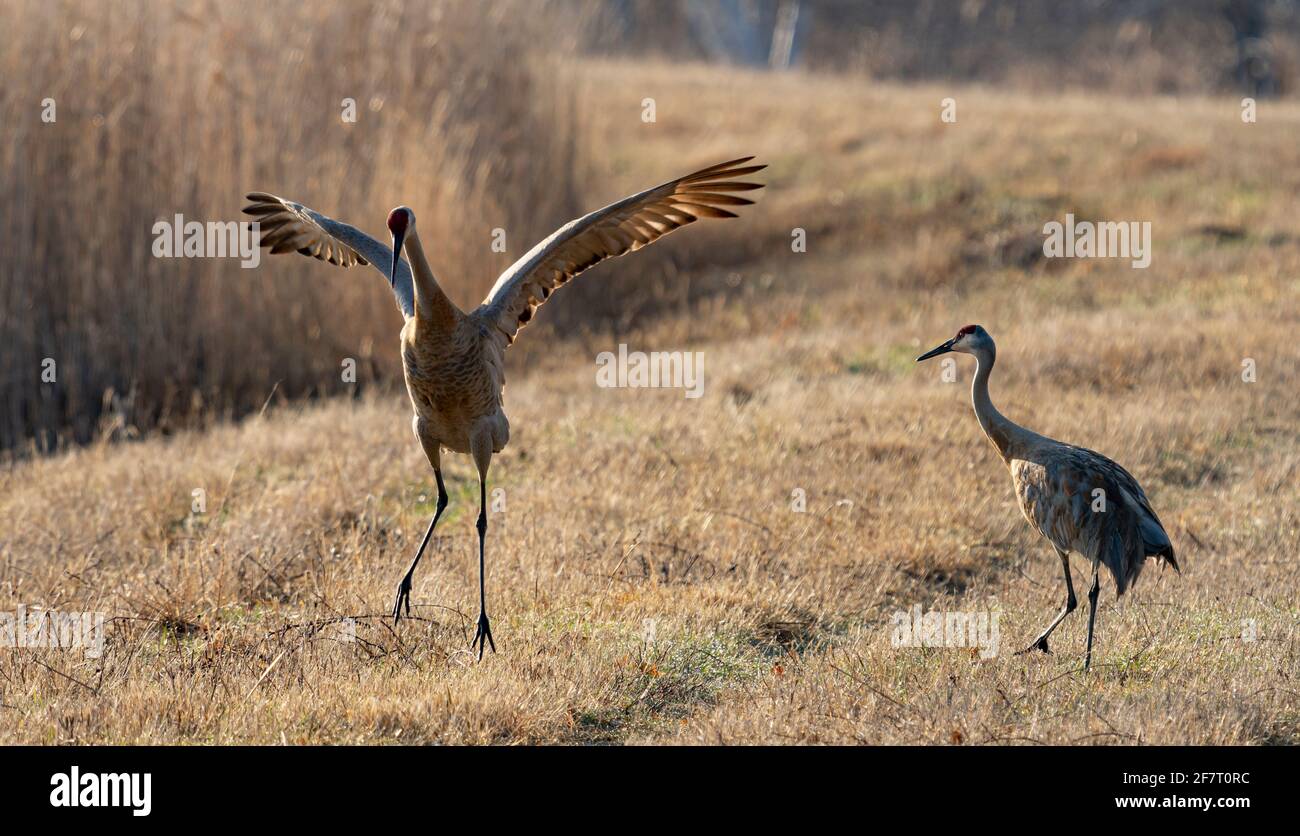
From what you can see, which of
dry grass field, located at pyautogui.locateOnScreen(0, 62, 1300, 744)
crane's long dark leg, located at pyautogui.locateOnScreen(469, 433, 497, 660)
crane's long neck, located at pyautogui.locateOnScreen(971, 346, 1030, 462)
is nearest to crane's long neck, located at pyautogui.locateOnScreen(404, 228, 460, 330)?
→ crane's long dark leg, located at pyautogui.locateOnScreen(469, 433, 497, 660)

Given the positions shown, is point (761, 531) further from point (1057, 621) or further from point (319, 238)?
point (319, 238)

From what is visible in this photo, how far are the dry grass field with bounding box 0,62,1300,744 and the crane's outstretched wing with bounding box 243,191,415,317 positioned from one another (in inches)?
56.8

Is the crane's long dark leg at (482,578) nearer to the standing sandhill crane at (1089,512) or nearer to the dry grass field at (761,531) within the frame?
the dry grass field at (761,531)

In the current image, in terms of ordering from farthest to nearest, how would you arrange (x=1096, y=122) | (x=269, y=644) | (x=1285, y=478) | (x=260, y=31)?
(x=1096, y=122), (x=260, y=31), (x=1285, y=478), (x=269, y=644)

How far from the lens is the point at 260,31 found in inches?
449

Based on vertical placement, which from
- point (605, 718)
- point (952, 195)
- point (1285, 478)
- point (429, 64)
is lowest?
point (605, 718)

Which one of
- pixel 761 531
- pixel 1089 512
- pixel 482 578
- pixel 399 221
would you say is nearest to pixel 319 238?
pixel 399 221

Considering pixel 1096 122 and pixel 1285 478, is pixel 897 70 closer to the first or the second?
pixel 1096 122

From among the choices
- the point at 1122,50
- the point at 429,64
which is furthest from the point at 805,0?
the point at 429,64

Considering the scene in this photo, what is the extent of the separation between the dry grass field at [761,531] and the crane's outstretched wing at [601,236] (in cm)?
136

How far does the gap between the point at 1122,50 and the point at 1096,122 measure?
12819 mm

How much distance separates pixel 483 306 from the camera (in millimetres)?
6102

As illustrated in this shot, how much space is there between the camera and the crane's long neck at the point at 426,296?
5402mm

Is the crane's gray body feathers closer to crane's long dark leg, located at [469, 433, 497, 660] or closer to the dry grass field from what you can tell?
the dry grass field
